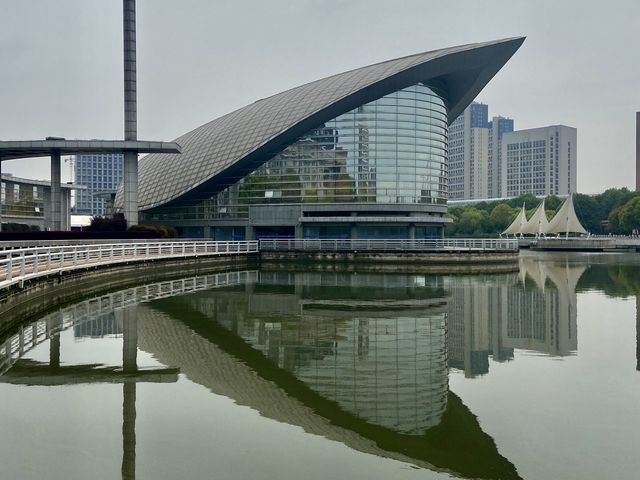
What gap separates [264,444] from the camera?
32.8 ft

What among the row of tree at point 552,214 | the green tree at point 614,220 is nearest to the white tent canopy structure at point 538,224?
the row of tree at point 552,214

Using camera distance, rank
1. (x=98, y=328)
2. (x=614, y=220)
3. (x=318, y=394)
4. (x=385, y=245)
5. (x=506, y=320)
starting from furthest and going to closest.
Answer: (x=614, y=220), (x=385, y=245), (x=506, y=320), (x=98, y=328), (x=318, y=394)

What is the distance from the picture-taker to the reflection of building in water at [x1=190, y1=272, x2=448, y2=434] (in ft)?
41.4

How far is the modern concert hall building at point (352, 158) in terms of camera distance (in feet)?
212

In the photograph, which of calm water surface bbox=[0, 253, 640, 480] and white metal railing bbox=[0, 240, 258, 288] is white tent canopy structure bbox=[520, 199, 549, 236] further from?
calm water surface bbox=[0, 253, 640, 480]

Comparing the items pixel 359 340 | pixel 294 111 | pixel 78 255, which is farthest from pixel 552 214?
pixel 359 340

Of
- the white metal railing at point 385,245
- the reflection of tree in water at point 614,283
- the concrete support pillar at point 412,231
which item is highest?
the concrete support pillar at point 412,231

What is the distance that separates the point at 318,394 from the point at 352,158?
2172 inches

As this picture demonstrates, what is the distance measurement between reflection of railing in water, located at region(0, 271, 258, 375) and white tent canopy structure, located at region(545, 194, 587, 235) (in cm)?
8220

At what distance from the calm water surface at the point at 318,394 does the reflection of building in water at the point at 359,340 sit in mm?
73

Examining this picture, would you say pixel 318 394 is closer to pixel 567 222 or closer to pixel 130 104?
pixel 130 104

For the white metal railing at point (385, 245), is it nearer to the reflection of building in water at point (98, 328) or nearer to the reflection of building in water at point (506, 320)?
the reflection of building in water at point (506, 320)

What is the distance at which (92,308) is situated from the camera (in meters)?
25.0

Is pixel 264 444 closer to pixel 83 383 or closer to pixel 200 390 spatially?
pixel 200 390
